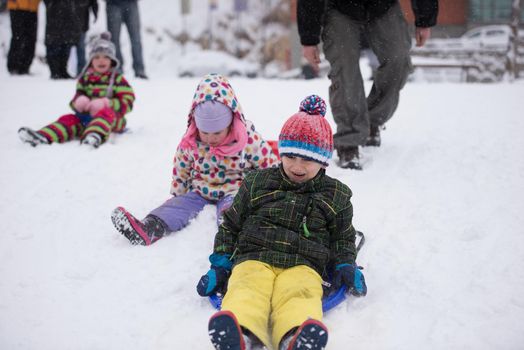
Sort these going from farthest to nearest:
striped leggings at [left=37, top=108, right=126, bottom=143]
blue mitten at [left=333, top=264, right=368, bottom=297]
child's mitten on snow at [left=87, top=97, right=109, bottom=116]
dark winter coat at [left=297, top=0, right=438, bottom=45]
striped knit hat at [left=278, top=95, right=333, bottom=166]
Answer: child's mitten on snow at [left=87, top=97, right=109, bottom=116], striped leggings at [left=37, top=108, right=126, bottom=143], dark winter coat at [left=297, top=0, right=438, bottom=45], striped knit hat at [left=278, top=95, right=333, bottom=166], blue mitten at [left=333, top=264, right=368, bottom=297]

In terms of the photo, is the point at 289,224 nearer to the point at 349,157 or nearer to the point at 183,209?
the point at 183,209

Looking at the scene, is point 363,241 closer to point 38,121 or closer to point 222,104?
point 222,104

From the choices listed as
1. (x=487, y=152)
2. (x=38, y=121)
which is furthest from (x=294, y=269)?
(x=38, y=121)

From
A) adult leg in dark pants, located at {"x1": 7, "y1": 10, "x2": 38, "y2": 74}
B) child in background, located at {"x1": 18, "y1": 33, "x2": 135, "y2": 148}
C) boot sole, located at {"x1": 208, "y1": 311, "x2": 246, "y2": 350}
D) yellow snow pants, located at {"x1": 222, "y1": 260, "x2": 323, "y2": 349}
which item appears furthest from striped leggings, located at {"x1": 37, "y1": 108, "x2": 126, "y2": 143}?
adult leg in dark pants, located at {"x1": 7, "y1": 10, "x2": 38, "y2": 74}

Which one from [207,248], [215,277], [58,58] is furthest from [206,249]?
[58,58]

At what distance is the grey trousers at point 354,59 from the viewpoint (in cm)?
329

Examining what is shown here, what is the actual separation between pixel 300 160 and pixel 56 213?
1.53 m

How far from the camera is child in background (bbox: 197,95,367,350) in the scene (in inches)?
69.5

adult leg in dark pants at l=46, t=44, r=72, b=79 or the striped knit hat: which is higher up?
adult leg in dark pants at l=46, t=44, r=72, b=79

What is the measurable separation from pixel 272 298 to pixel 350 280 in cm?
31

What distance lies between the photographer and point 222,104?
2.62 meters

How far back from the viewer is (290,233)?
1952mm

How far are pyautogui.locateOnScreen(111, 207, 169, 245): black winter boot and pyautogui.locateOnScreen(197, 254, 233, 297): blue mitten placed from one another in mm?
512

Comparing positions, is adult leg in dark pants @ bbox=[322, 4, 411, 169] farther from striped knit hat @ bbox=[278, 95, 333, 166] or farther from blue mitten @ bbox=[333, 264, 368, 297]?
blue mitten @ bbox=[333, 264, 368, 297]
